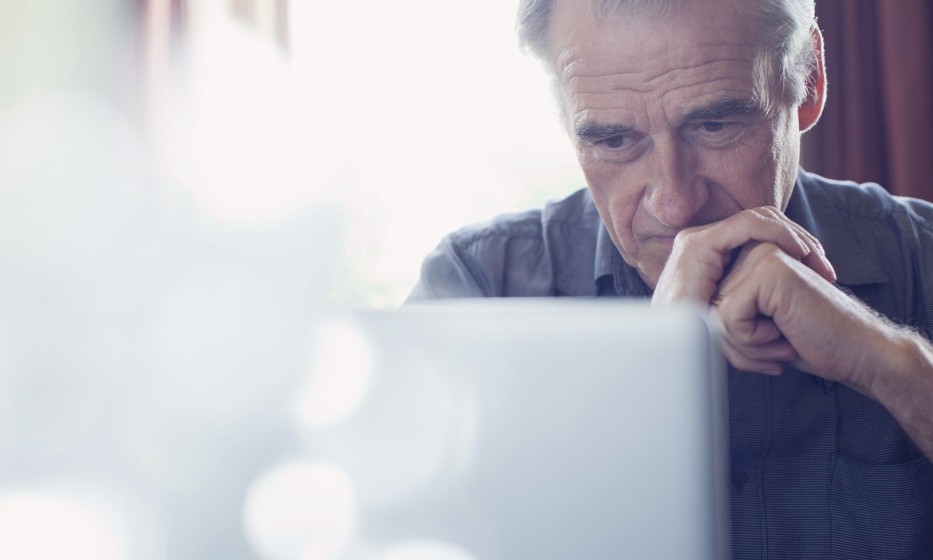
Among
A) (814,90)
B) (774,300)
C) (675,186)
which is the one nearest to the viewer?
(774,300)

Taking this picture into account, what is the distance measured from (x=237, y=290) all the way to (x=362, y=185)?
7.99 ft

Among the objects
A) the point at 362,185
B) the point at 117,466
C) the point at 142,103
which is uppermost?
the point at 142,103

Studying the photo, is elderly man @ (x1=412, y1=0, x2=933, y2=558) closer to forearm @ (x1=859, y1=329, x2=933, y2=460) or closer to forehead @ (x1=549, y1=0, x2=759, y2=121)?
forehead @ (x1=549, y1=0, x2=759, y2=121)

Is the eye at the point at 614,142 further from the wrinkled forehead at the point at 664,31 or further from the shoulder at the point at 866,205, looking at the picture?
the shoulder at the point at 866,205

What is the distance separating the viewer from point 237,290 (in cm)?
47

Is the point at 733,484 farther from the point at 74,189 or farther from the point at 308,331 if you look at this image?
the point at 74,189

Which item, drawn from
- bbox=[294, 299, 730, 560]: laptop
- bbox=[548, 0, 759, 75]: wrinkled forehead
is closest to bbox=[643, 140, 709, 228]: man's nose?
bbox=[548, 0, 759, 75]: wrinkled forehead

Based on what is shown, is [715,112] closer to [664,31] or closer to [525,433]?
[664,31]

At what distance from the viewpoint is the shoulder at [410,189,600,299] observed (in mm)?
1369

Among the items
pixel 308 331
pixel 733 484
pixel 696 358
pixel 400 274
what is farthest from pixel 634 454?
pixel 400 274

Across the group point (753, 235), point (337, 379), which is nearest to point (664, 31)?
point (753, 235)

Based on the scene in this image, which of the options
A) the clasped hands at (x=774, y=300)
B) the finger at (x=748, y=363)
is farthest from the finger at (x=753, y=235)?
the finger at (x=748, y=363)

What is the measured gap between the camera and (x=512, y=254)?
55.1 inches

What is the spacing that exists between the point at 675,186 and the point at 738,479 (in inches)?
15.1
